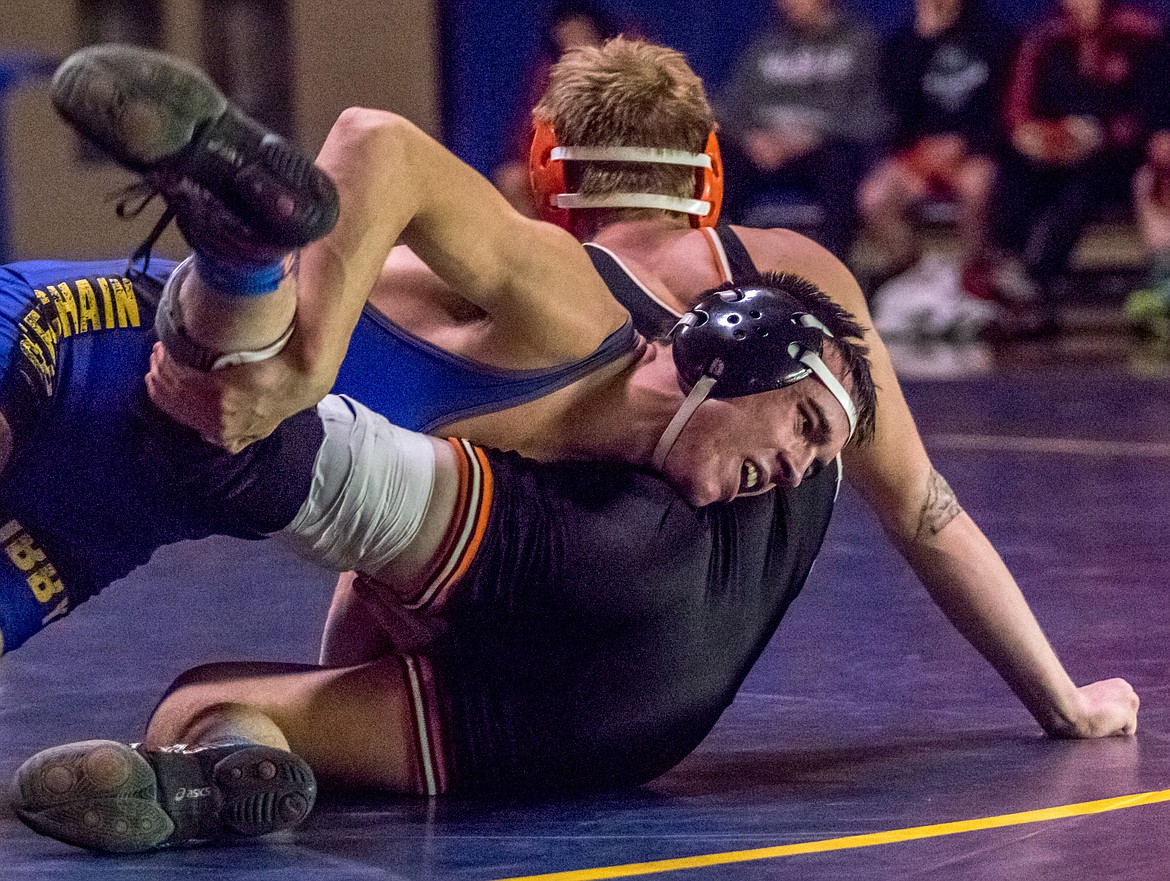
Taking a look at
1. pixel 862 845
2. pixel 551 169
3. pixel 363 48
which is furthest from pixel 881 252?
pixel 862 845

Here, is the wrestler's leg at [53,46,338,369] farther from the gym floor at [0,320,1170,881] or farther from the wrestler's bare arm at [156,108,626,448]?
the gym floor at [0,320,1170,881]

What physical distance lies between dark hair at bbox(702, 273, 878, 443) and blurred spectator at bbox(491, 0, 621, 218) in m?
4.97

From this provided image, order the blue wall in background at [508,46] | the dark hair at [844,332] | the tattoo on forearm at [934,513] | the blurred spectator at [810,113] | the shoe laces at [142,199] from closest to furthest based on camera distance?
the shoe laces at [142,199] → the dark hair at [844,332] → the tattoo on forearm at [934,513] → the blurred spectator at [810,113] → the blue wall in background at [508,46]

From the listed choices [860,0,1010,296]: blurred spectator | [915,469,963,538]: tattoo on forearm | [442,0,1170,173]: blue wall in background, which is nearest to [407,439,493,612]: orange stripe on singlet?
[915,469,963,538]: tattoo on forearm

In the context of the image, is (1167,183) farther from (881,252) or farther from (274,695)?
(274,695)

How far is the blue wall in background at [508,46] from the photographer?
9336 mm

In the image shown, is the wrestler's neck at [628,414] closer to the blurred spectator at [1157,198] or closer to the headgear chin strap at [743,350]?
the headgear chin strap at [743,350]

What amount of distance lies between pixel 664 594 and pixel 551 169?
0.64 meters

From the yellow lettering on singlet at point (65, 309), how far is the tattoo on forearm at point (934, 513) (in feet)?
3.63

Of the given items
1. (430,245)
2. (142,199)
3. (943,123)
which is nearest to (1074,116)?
(943,123)

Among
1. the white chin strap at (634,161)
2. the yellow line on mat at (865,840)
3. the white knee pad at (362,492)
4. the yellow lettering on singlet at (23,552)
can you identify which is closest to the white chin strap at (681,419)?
the white knee pad at (362,492)

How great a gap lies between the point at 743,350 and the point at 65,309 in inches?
31.5

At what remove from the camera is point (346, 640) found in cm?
260

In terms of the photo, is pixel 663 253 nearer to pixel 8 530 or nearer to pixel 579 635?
pixel 579 635
